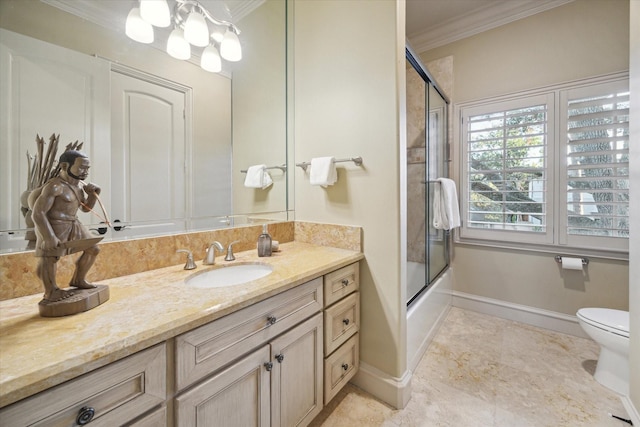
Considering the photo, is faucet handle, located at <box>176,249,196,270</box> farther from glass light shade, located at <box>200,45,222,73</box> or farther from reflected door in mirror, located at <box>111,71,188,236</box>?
glass light shade, located at <box>200,45,222,73</box>

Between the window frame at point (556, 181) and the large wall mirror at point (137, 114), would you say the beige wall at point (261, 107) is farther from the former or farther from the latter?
the window frame at point (556, 181)

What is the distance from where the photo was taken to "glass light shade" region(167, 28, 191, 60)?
125 centimetres

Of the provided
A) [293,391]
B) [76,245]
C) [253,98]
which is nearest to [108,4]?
[253,98]

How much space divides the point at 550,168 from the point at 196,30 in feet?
9.04

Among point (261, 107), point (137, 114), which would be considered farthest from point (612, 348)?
point (137, 114)

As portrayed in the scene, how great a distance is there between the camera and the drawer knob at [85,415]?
1.87ft

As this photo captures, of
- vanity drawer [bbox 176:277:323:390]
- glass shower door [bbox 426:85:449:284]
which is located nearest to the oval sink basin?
vanity drawer [bbox 176:277:323:390]

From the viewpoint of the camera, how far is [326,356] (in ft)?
4.25

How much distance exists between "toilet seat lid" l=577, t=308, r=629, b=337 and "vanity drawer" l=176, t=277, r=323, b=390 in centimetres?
177

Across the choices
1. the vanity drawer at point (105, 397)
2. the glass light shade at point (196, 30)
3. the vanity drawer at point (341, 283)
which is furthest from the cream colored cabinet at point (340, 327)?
the glass light shade at point (196, 30)

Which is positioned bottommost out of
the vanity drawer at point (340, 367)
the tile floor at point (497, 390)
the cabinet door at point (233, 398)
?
the tile floor at point (497, 390)

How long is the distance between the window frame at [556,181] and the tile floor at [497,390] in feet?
2.42

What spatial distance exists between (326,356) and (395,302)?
0.46 m

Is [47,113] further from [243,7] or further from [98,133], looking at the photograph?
[243,7]
